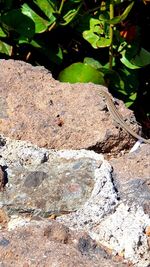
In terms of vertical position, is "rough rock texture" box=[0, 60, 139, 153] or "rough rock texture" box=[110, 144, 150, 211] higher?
"rough rock texture" box=[110, 144, 150, 211]

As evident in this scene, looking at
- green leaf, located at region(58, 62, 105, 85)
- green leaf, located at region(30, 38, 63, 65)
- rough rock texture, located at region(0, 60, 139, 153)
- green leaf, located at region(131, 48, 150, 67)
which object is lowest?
green leaf, located at region(30, 38, 63, 65)

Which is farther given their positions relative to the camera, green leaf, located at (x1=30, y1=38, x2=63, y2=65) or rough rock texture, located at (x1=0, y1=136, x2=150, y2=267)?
green leaf, located at (x1=30, y1=38, x2=63, y2=65)

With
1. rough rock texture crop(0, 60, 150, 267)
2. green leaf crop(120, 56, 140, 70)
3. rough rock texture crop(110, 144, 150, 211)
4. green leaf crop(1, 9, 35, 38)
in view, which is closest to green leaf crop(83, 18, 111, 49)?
green leaf crop(120, 56, 140, 70)

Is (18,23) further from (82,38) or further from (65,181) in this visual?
(65,181)

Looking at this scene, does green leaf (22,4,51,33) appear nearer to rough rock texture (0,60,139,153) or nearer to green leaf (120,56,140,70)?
green leaf (120,56,140,70)

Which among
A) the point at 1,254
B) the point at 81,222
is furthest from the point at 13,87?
the point at 1,254

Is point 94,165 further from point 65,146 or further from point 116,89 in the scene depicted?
point 116,89
